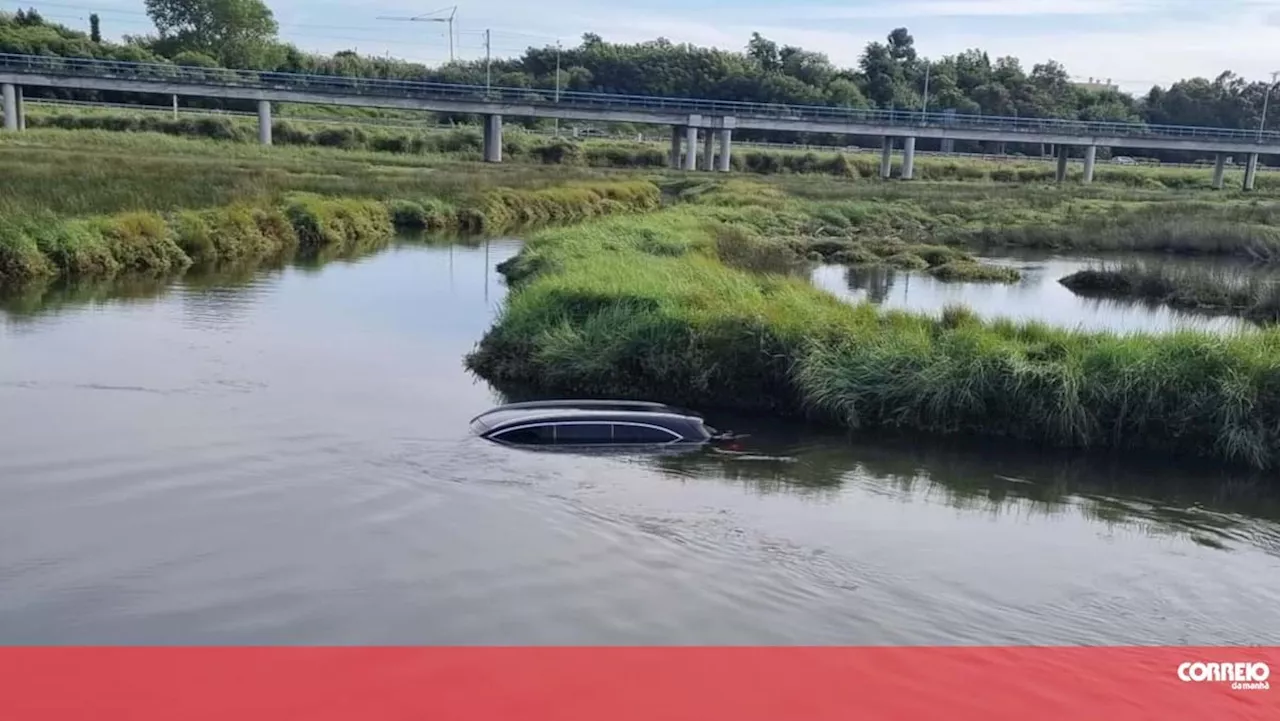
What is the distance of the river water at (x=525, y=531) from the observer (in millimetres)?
10516

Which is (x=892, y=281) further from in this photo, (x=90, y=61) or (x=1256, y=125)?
(x=1256, y=125)

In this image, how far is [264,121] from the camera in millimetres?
80125

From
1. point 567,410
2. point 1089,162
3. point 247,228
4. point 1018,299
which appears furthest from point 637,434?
point 1089,162

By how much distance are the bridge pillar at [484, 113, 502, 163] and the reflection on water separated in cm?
4712

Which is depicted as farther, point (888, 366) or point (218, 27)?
point (218, 27)

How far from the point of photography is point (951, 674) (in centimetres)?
987

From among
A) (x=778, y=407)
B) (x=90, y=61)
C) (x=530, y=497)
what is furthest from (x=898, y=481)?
(x=90, y=61)

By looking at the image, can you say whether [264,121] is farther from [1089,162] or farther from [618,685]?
[618,685]

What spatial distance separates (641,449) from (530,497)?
7.97ft

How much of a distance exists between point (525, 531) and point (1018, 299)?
2404cm

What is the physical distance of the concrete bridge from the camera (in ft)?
254

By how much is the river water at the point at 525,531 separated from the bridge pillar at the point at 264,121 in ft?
210

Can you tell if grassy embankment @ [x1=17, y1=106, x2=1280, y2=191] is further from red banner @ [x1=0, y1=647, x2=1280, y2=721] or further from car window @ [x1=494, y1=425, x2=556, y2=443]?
red banner @ [x1=0, y1=647, x2=1280, y2=721]

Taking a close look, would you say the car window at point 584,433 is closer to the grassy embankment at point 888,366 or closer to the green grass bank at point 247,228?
the grassy embankment at point 888,366
